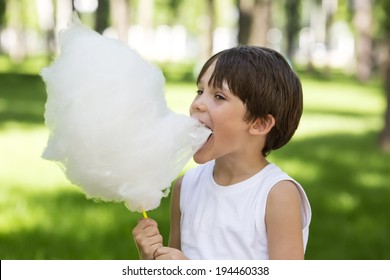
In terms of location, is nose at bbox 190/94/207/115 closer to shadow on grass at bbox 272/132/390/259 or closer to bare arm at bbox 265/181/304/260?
bare arm at bbox 265/181/304/260

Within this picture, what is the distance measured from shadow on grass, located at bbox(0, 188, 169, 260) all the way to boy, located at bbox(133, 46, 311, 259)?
2551mm

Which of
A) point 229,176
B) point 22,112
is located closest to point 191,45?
point 22,112

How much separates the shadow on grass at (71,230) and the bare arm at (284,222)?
Answer: 2.70 meters

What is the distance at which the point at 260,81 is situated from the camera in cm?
244

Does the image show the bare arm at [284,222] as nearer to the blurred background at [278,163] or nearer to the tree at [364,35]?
the blurred background at [278,163]

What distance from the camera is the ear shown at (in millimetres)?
2479

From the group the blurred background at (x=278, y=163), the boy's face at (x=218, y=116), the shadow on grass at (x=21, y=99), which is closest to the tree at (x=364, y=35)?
the blurred background at (x=278, y=163)

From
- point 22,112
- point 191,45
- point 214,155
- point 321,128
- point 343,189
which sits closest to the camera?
point 214,155

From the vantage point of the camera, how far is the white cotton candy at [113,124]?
225 centimetres

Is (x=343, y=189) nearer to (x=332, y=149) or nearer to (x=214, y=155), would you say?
(x=332, y=149)

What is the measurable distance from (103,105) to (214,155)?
0.38 metres

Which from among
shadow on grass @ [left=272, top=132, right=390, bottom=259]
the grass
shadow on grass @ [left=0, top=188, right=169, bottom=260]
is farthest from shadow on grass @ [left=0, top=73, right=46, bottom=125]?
shadow on grass @ [left=0, top=188, right=169, bottom=260]
